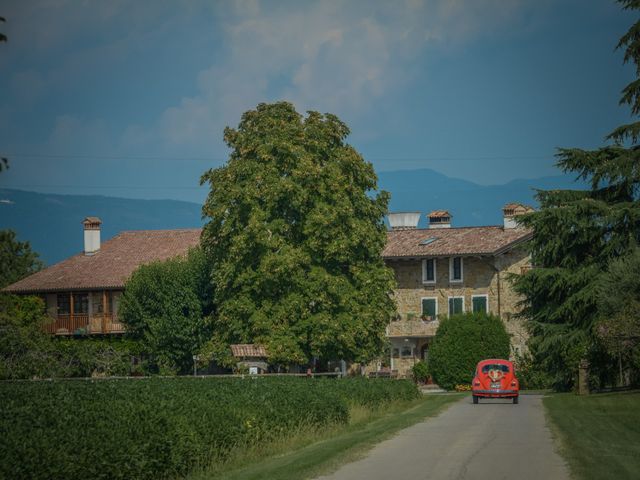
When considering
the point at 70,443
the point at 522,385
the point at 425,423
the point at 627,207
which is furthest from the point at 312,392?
the point at 522,385

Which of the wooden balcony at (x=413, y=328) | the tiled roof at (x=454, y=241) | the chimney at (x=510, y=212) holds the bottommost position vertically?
the wooden balcony at (x=413, y=328)

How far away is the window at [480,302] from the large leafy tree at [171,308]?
56.9ft

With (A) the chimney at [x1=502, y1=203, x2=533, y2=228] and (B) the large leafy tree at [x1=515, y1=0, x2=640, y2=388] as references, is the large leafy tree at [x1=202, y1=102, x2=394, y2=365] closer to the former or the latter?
(B) the large leafy tree at [x1=515, y1=0, x2=640, y2=388]

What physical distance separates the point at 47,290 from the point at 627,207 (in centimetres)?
3833

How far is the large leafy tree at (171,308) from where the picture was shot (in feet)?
199

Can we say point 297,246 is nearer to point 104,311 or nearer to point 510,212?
point 104,311

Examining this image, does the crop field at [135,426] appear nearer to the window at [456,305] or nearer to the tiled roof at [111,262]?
the tiled roof at [111,262]

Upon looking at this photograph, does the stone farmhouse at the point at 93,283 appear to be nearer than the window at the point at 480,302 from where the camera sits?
Yes

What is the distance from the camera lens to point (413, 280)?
7219 centimetres

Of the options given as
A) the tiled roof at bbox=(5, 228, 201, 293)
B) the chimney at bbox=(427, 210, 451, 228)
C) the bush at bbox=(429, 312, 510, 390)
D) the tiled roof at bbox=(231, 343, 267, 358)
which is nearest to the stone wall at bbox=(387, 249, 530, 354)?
the chimney at bbox=(427, 210, 451, 228)

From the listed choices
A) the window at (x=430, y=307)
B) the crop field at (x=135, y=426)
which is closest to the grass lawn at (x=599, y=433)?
the crop field at (x=135, y=426)

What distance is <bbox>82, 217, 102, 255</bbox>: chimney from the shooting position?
245 feet

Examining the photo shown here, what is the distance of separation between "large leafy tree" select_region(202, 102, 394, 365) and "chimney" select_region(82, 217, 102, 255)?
21.0 m

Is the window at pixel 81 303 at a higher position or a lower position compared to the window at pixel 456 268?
lower
